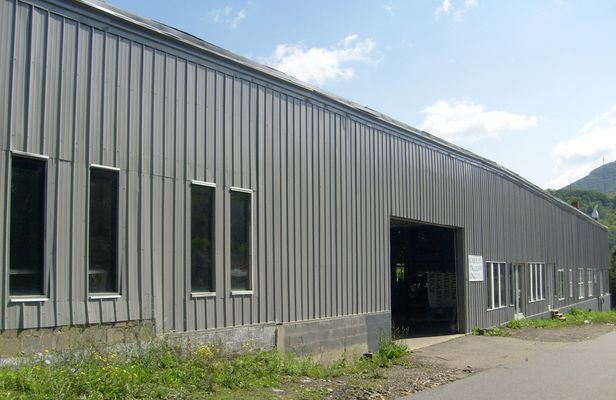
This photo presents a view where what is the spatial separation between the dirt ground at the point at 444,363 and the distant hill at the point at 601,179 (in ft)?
473

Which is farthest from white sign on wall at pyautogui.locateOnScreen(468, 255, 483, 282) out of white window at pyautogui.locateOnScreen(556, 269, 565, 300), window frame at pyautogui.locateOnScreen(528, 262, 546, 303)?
white window at pyautogui.locateOnScreen(556, 269, 565, 300)

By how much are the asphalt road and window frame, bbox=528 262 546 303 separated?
12.8m

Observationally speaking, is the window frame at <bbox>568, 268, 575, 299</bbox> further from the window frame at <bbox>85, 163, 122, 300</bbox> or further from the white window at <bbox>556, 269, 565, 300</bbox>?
the window frame at <bbox>85, 163, 122, 300</bbox>

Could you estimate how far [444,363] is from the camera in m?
15.7

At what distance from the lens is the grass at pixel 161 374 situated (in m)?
7.75

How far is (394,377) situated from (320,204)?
4148mm

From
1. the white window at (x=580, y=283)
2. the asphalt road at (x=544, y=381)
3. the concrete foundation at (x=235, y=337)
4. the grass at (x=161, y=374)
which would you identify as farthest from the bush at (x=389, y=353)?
the white window at (x=580, y=283)

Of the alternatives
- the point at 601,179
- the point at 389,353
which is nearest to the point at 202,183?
the point at 389,353

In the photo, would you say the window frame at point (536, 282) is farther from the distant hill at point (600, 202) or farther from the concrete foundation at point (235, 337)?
the distant hill at point (600, 202)

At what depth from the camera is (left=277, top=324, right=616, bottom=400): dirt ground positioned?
11.0 metres

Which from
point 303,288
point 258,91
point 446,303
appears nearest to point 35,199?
point 258,91

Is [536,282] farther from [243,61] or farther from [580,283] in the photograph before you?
[243,61]

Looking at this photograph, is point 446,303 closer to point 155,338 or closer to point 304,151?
point 304,151

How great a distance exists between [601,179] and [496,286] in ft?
504
